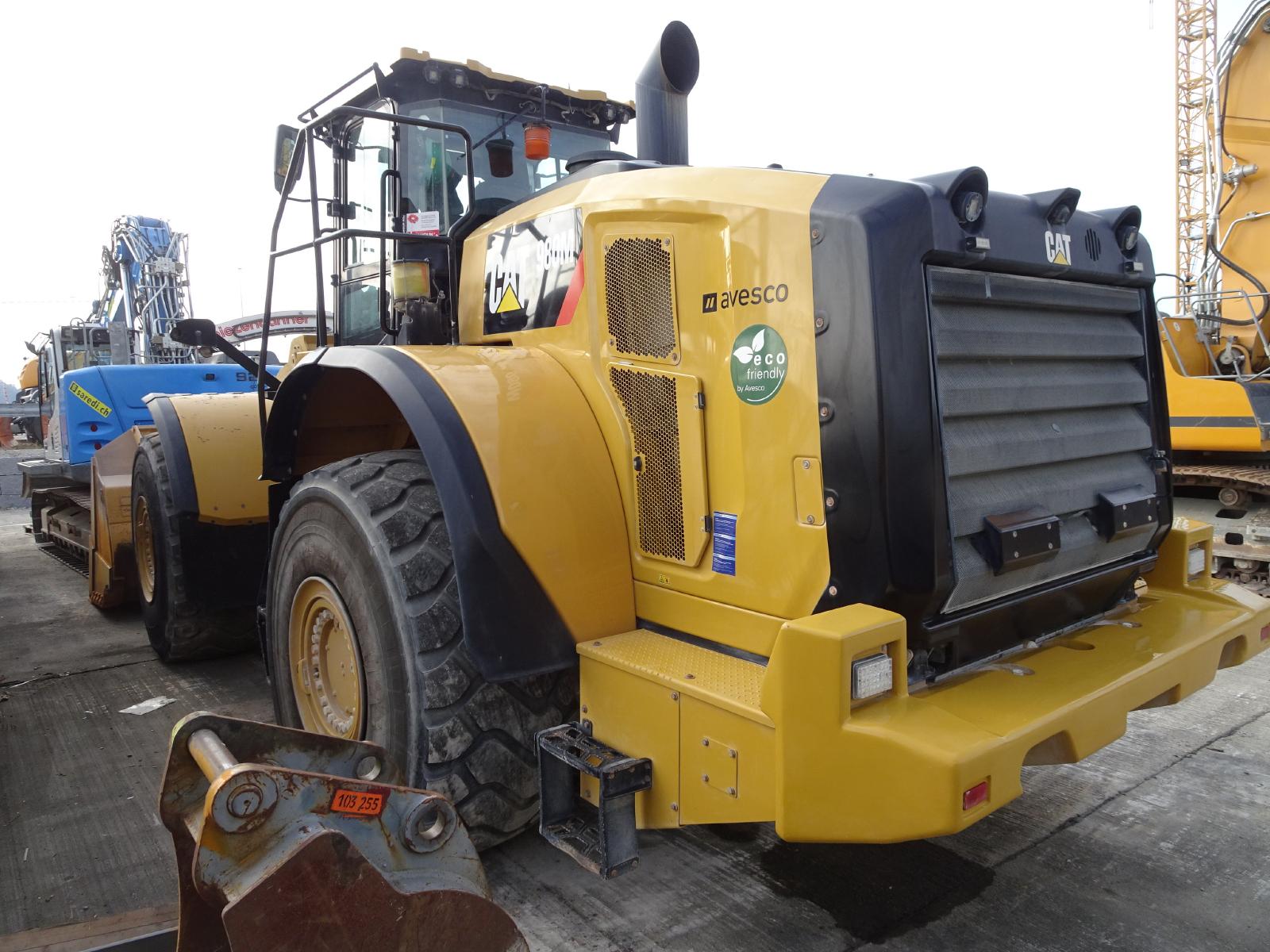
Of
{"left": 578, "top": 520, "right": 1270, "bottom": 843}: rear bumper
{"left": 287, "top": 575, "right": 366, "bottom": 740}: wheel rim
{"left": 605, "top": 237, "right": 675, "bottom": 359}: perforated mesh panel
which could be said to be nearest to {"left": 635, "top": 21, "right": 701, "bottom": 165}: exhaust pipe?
{"left": 605, "top": 237, "right": 675, "bottom": 359}: perforated mesh panel

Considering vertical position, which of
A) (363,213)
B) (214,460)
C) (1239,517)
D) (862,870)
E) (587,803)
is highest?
(363,213)

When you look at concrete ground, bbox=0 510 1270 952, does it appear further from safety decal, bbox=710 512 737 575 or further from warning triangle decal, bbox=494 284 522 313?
warning triangle decal, bbox=494 284 522 313

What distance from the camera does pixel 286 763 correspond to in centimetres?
217

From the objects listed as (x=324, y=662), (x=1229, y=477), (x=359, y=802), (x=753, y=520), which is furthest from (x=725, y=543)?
(x=1229, y=477)

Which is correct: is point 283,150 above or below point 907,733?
above

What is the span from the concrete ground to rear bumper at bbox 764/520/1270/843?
0.75m

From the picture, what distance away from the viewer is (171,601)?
5105 millimetres

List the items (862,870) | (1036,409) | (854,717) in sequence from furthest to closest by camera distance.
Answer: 1. (862,870)
2. (1036,409)
3. (854,717)

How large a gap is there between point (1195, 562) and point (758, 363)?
6.17 ft

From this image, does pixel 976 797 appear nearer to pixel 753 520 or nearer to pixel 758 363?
pixel 753 520

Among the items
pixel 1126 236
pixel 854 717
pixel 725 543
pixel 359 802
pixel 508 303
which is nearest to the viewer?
pixel 359 802

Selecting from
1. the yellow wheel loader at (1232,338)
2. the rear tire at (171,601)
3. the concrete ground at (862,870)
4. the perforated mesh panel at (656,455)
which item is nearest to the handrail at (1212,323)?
the yellow wheel loader at (1232,338)

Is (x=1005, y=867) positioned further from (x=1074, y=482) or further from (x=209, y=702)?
(x=209, y=702)

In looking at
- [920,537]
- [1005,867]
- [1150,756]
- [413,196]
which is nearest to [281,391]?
[413,196]
